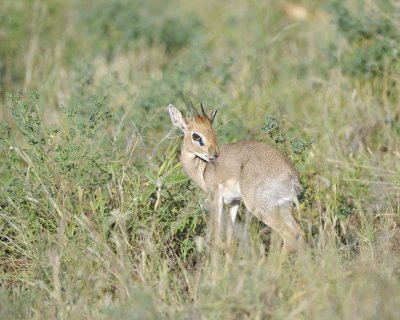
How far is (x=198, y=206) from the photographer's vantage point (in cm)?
566

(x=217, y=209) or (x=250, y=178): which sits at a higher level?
(x=250, y=178)

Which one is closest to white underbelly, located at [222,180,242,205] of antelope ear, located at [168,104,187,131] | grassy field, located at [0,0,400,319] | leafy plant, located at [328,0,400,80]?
grassy field, located at [0,0,400,319]

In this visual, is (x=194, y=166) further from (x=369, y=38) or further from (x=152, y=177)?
(x=369, y=38)

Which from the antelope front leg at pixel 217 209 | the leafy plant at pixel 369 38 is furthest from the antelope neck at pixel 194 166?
the leafy plant at pixel 369 38

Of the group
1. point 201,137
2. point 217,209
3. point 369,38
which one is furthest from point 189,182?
point 369,38

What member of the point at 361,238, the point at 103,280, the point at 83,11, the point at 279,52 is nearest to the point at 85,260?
the point at 103,280

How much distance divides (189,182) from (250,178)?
72cm

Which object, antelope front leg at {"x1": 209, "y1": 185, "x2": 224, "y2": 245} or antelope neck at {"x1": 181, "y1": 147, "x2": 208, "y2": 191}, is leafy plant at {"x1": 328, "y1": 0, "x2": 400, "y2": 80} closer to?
antelope neck at {"x1": 181, "y1": 147, "x2": 208, "y2": 191}

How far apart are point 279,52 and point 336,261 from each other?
5387 mm

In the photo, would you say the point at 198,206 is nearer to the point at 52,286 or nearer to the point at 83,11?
the point at 52,286

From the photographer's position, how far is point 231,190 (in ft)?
18.2

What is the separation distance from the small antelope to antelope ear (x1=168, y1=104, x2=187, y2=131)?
10cm

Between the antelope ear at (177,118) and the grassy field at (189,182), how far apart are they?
21 centimetres

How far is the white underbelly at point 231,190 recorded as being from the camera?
5.54m
